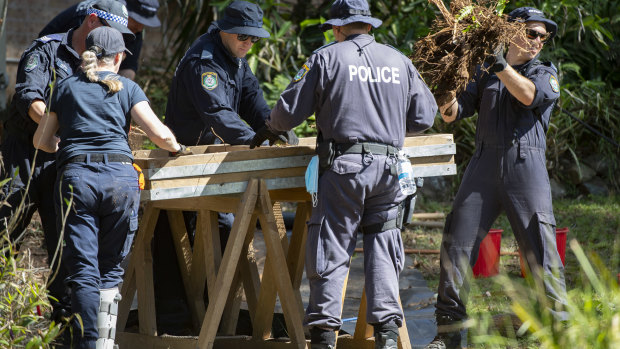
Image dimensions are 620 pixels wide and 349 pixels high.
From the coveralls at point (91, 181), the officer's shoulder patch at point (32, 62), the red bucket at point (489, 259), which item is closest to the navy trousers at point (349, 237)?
the coveralls at point (91, 181)

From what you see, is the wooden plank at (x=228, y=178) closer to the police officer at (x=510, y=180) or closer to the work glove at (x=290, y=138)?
the work glove at (x=290, y=138)

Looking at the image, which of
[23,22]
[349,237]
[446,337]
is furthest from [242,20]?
[23,22]

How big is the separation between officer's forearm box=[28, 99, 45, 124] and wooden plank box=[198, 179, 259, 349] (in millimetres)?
1131

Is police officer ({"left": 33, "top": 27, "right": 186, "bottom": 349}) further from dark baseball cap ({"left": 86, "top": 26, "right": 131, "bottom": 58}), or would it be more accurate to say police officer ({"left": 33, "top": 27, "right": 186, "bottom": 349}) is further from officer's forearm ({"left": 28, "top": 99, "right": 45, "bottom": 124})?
officer's forearm ({"left": 28, "top": 99, "right": 45, "bottom": 124})

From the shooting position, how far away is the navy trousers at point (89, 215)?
3.85 metres

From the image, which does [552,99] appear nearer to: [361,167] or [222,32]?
[361,167]

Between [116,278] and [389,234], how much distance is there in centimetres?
136

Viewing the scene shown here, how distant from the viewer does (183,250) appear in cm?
498

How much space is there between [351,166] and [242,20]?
1303 mm

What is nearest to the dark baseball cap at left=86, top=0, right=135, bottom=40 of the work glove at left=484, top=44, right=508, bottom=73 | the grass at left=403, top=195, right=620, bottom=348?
the work glove at left=484, top=44, right=508, bottom=73

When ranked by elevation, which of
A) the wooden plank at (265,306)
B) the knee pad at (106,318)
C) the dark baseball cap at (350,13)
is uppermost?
the dark baseball cap at (350,13)

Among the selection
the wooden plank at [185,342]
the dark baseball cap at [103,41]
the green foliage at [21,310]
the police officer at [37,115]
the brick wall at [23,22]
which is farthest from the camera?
the brick wall at [23,22]

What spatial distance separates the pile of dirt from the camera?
4406 mm

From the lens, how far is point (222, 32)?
489 centimetres
